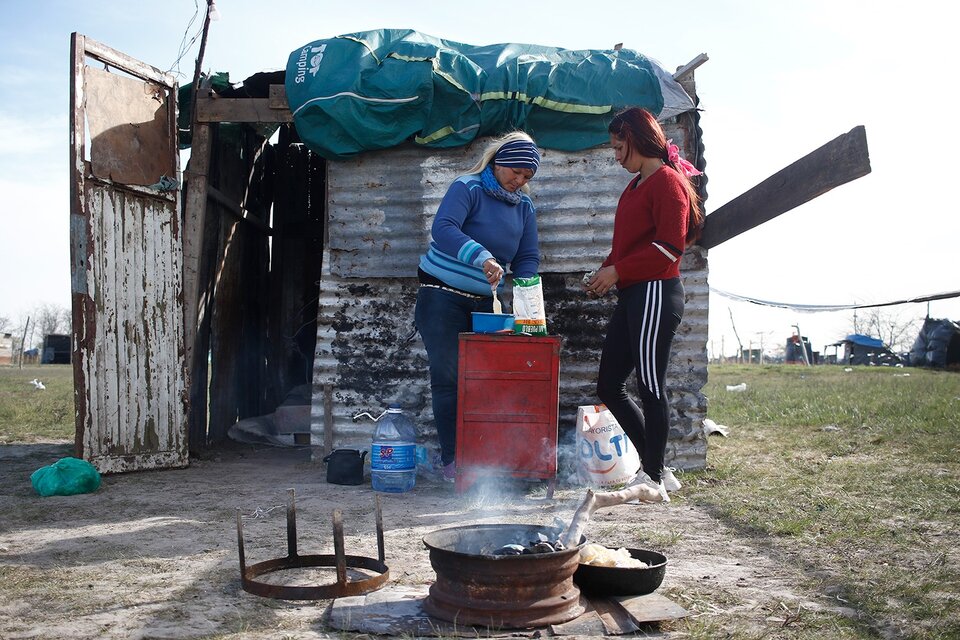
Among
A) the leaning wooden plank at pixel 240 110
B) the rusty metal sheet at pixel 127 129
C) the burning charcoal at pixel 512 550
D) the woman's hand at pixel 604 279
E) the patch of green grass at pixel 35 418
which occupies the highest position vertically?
the leaning wooden plank at pixel 240 110

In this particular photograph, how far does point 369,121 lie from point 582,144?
1.64m

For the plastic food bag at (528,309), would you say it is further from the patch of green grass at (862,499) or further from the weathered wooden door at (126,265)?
the weathered wooden door at (126,265)

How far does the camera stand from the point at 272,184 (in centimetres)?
894

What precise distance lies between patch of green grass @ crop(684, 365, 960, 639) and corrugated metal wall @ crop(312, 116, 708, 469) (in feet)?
3.20

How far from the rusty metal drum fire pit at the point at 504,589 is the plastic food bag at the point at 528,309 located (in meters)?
2.47

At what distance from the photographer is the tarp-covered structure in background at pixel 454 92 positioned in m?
5.94

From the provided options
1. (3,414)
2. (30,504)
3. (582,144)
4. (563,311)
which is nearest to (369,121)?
(582,144)

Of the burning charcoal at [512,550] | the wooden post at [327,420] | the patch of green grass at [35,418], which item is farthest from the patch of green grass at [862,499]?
the patch of green grass at [35,418]

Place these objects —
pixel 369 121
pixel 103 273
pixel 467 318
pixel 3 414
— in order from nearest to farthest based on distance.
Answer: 1. pixel 467 318
2. pixel 103 273
3. pixel 369 121
4. pixel 3 414

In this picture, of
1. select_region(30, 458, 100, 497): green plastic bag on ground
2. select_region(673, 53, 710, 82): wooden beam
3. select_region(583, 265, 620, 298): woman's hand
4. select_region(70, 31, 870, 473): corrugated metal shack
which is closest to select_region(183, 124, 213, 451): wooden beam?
select_region(70, 31, 870, 473): corrugated metal shack

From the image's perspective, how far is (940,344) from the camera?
26.5 m

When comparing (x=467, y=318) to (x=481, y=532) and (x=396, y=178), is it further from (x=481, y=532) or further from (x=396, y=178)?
(x=481, y=532)

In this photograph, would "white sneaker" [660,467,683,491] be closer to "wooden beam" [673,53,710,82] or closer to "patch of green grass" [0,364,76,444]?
"wooden beam" [673,53,710,82]

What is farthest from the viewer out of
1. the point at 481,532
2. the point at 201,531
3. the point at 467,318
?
the point at 467,318
